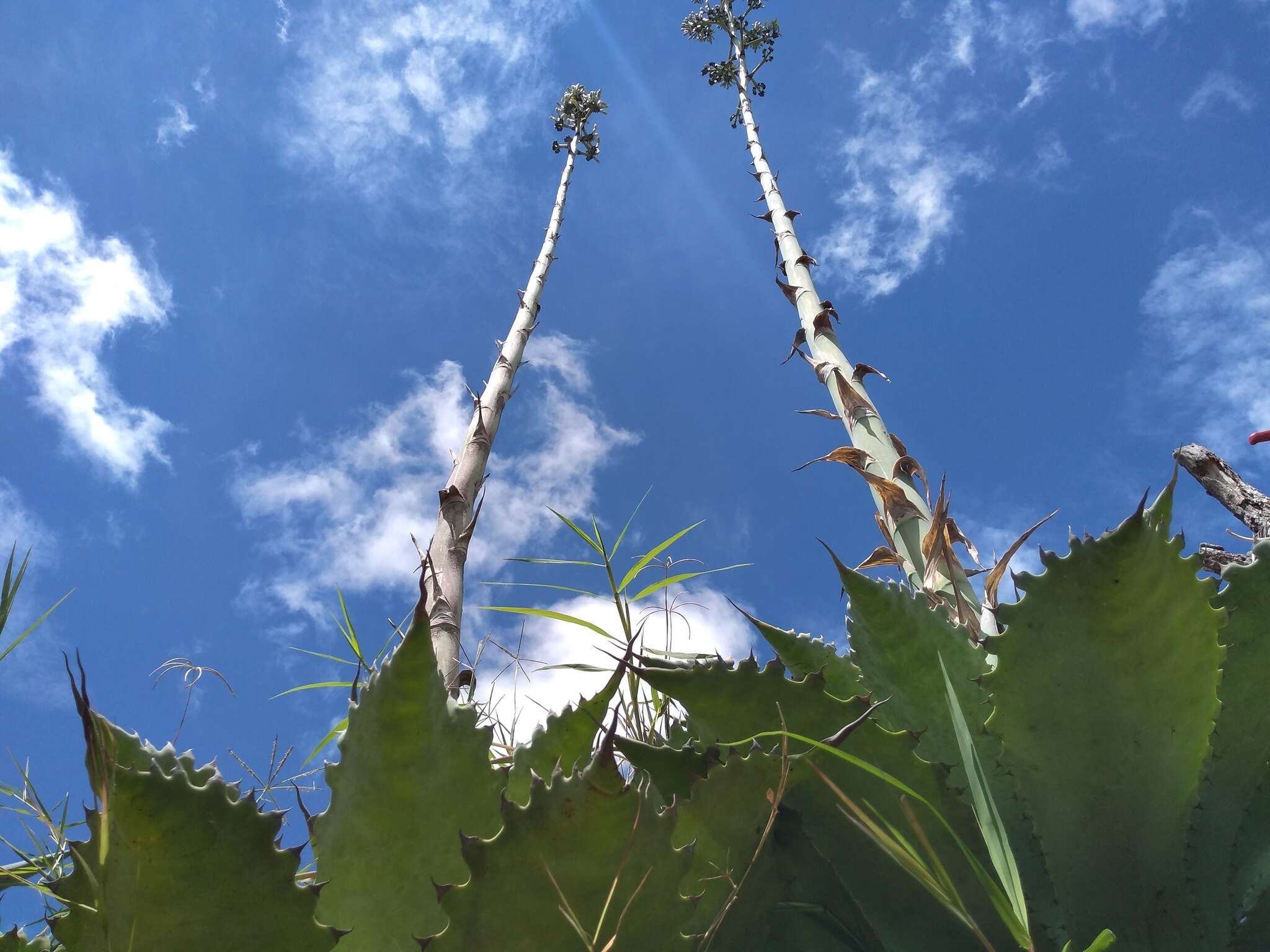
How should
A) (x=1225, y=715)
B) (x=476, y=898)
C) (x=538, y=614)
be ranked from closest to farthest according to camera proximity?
(x=476, y=898) → (x=1225, y=715) → (x=538, y=614)

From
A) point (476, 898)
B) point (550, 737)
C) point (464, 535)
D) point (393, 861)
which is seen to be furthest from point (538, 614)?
point (464, 535)

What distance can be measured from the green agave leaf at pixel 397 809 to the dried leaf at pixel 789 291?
3.29 metres

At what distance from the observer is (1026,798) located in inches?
24.8

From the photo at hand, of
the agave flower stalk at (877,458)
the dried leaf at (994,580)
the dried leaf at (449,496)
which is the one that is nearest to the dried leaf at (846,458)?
the agave flower stalk at (877,458)

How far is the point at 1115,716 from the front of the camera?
0.61 m

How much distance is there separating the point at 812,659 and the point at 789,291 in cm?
309

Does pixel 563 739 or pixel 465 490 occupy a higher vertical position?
pixel 465 490

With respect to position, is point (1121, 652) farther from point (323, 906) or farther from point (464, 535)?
point (464, 535)

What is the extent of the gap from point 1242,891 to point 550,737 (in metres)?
0.56

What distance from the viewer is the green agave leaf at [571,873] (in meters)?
0.41

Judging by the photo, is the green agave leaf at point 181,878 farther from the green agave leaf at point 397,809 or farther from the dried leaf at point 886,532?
the dried leaf at point 886,532

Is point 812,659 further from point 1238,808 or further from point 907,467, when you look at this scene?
point 907,467

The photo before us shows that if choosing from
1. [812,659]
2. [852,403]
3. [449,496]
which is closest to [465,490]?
[449,496]

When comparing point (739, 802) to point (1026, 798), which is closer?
point (739, 802)
